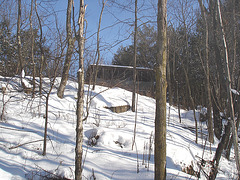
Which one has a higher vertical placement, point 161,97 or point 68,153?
point 161,97

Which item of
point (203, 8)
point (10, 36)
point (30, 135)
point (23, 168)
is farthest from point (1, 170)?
point (10, 36)

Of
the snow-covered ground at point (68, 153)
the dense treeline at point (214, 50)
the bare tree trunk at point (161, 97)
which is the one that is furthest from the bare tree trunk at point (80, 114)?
the dense treeline at point (214, 50)

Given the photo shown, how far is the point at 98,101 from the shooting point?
856 cm

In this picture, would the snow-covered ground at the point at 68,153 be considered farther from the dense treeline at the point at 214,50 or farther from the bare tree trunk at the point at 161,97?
the dense treeline at the point at 214,50

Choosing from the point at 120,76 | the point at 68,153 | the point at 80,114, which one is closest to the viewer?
the point at 80,114

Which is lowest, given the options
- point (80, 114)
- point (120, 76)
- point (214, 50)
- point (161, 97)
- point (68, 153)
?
point (68, 153)

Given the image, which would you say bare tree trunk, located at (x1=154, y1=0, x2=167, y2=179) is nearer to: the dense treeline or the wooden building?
the dense treeline

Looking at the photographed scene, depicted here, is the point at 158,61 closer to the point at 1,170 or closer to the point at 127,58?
the point at 1,170

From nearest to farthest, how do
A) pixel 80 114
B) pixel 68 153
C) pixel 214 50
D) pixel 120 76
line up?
pixel 80 114, pixel 68 153, pixel 214 50, pixel 120 76

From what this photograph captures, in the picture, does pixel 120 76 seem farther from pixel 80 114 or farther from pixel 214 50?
pixel 80 114

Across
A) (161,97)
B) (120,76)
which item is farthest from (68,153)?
(120,76)

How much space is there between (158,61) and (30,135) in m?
3.23

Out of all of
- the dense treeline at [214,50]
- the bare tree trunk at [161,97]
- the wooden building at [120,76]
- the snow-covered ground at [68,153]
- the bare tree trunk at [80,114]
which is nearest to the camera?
the bare tree trunk at [80,114]

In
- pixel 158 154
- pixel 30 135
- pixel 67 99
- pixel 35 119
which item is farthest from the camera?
pixel 67 99
